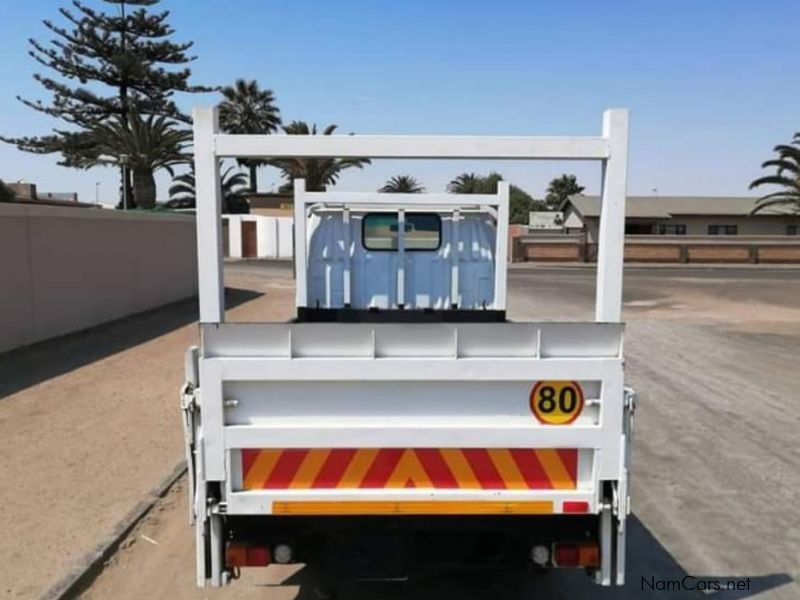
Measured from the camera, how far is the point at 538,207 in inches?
4473

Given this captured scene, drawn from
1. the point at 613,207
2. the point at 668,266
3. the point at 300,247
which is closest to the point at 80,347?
the point at 300,247

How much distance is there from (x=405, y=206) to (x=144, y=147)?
3840 cm

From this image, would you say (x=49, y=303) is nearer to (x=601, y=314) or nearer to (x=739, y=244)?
(x=601, y=314)

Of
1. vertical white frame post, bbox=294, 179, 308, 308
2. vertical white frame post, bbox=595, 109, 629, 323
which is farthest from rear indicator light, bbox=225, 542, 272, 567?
vertical white frame post, bbox=294, 179, 308, 308

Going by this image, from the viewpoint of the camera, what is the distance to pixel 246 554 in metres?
3.36

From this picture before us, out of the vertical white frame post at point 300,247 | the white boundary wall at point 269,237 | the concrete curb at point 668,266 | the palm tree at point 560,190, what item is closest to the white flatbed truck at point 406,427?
the vertical white frame post at point 300,247

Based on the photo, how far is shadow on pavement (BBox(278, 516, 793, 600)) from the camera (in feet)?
13.9

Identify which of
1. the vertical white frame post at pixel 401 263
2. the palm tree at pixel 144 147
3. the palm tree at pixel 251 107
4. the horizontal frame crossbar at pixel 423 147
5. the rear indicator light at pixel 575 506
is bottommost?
the rear indicator light at pixel 575 506

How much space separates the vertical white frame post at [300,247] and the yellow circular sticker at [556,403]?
3.29m

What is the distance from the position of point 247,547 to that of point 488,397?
50.8 inches

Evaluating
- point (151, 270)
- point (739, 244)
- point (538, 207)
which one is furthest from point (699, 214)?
point (151, 270)

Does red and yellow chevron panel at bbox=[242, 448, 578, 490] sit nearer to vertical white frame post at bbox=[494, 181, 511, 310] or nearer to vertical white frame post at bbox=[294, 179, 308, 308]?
vertical white frame post at bbox=[294, 179, 308, 308]

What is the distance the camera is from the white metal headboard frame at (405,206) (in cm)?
653

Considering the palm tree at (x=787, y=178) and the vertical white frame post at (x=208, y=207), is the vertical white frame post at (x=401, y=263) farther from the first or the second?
the palm tree at (x=787, y=178)
